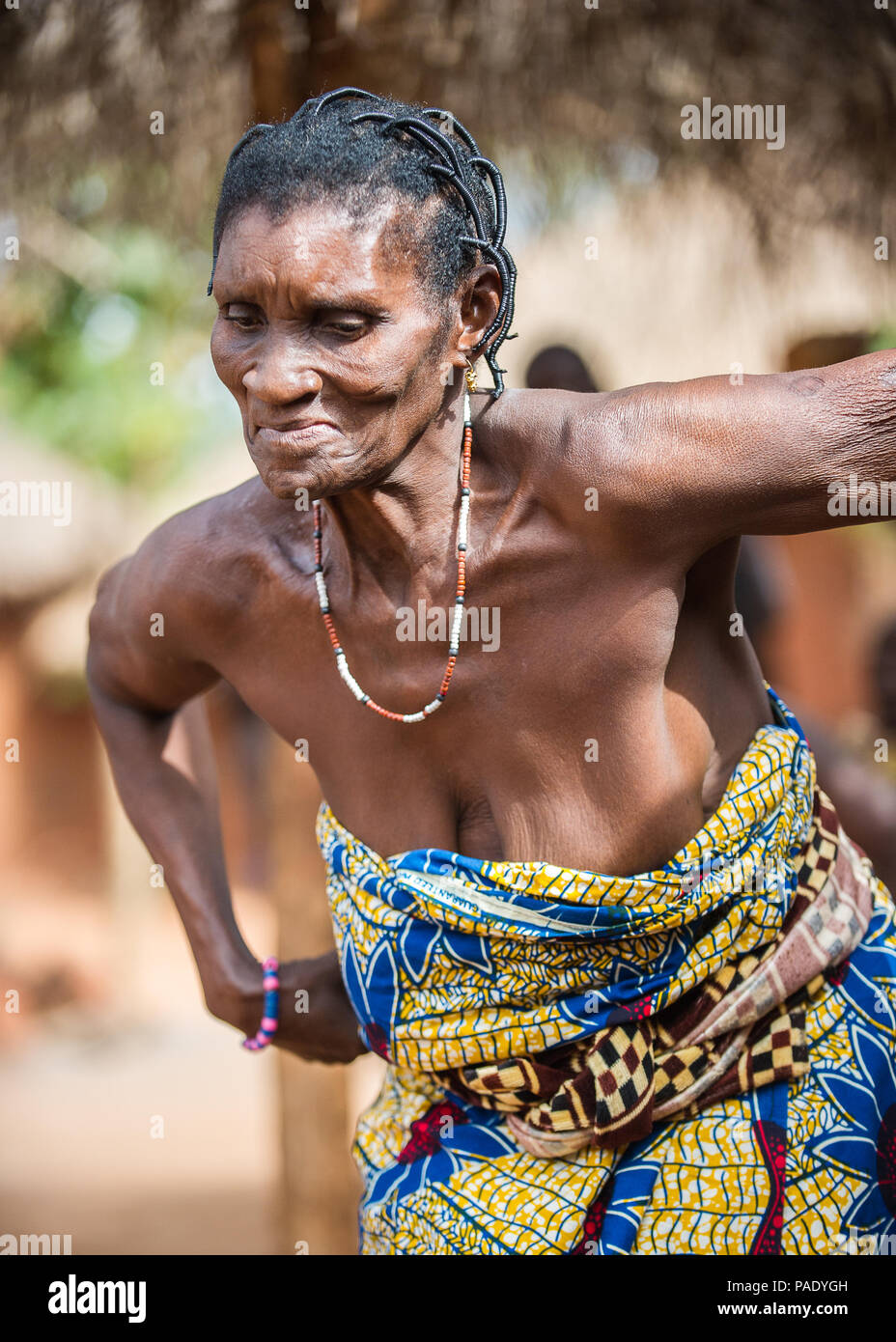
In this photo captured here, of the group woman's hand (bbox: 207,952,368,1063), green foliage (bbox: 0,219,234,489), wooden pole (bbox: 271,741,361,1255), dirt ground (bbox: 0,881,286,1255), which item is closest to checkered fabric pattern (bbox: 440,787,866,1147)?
woman's hand (bbox: 207,952,368,1063)

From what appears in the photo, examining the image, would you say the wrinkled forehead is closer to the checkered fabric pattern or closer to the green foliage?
the checkered fabric pattern

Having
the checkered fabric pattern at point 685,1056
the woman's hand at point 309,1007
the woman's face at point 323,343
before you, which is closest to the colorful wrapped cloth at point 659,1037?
the checkered fabric pattern at point 685,1056

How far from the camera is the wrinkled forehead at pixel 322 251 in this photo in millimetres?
1540

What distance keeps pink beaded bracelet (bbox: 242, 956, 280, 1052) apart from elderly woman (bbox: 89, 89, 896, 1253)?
0.28 m

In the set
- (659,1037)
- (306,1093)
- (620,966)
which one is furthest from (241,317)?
(306,1093)

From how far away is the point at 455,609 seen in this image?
5.87 ft

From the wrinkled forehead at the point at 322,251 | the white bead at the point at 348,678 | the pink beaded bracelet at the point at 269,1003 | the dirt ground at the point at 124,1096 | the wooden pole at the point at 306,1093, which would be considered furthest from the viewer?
the dirt ground at the point at 124,1096

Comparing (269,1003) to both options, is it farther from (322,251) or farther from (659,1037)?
(322,251)

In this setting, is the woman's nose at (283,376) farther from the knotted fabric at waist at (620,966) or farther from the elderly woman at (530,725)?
the knotted fabric at waist at (620,966)

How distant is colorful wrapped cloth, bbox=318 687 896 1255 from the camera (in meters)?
1.79

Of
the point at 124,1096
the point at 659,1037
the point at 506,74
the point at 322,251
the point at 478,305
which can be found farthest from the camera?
the point at 124,1096

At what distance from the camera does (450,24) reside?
10.0ft

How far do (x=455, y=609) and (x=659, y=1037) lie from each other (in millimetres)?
659
